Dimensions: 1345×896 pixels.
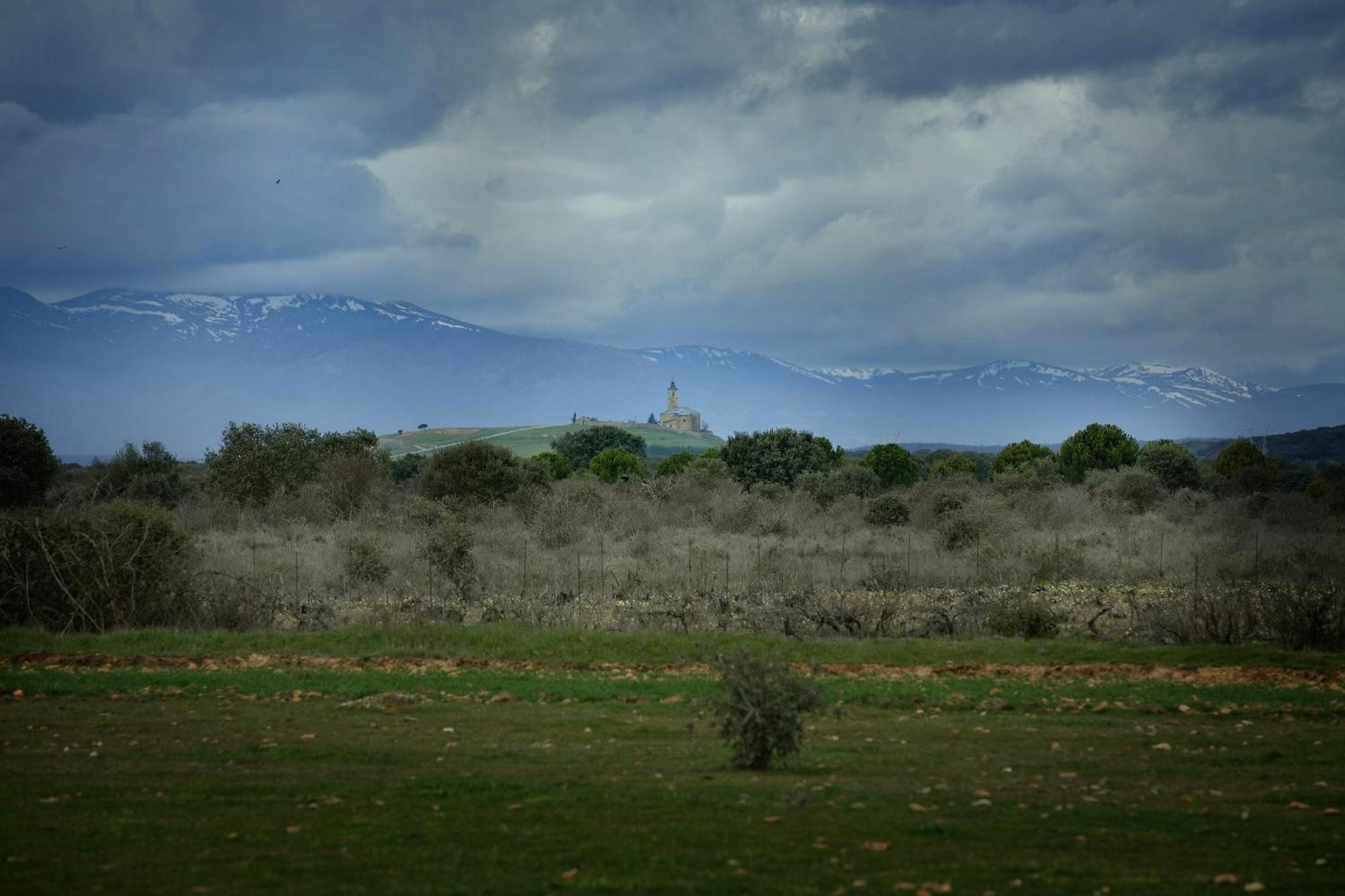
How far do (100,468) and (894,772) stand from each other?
65199 mm

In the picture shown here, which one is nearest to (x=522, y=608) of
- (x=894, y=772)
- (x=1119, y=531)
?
(x=894, y=772)

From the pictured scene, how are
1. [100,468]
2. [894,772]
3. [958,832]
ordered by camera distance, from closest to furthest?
A: [958,832] → [894,772] → [100,468]

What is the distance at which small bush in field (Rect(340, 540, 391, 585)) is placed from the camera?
31078 millimetres

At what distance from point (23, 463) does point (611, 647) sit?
36.1 m

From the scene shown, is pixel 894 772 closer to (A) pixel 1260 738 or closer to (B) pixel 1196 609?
(A) pixel 1260 738

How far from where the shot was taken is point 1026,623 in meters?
22.3

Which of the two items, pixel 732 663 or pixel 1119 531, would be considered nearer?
pixel 732 663

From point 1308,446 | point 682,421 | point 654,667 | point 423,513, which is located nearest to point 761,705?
point 654,667

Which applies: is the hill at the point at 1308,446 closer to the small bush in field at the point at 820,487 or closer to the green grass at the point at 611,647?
the small bush in field at the point at 820,487

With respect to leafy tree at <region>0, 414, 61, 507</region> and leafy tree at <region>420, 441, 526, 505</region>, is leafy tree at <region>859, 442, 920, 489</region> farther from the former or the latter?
leafy tree at <region>0, 414, 61, 507</region>

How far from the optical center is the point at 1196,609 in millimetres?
20953

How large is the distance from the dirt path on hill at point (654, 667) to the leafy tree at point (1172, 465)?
53.0 m

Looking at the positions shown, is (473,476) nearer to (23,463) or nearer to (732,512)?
(732,512)

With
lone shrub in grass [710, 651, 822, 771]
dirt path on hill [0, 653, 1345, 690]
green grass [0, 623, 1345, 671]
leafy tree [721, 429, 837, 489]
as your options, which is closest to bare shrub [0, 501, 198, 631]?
green grass [0, 623, 1345, 671]
